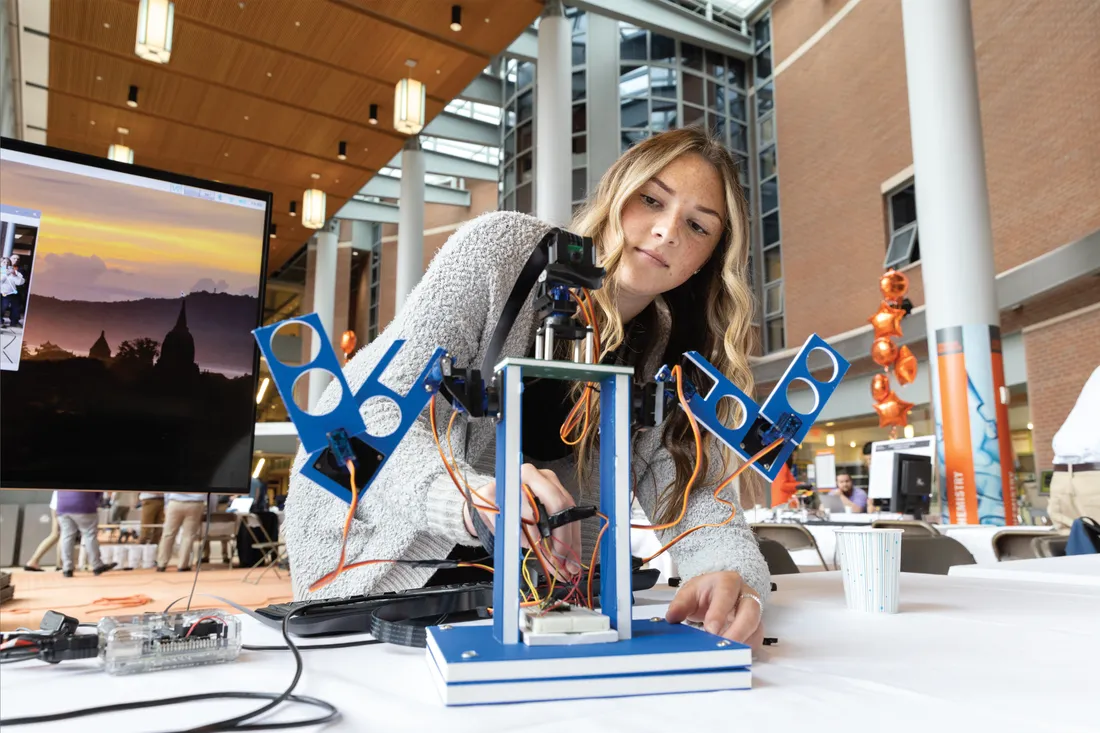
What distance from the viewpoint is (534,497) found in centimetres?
58

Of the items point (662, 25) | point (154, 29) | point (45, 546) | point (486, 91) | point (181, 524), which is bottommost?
point (45, 546)

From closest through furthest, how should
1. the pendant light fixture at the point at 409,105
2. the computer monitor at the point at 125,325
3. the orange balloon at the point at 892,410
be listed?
the computer monitor at the point at 125,325 < the orange balloon at the point at 892,410 < the pendant light fixture at the point at 409,105

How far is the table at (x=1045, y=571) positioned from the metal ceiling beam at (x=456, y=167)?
38.9 feet

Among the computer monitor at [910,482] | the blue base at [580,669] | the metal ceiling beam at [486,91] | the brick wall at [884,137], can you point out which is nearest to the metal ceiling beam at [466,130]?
the metal ceiling beam at [486,91]

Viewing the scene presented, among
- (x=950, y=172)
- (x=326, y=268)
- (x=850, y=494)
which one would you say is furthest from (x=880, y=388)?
(x=326, y=268)

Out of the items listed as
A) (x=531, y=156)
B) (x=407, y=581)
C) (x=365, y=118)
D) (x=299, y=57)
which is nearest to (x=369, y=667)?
(x=407, y=581)

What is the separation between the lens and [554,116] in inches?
277

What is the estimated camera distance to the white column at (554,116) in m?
6.92

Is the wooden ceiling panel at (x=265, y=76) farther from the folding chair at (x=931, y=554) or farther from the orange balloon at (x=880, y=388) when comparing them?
the folding chair at (x=931, y=554)

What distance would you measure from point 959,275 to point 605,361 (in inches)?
196

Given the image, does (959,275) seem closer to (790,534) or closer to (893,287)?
(893,287)

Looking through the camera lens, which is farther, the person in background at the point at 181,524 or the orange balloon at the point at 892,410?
the person in background at the point at 181,524

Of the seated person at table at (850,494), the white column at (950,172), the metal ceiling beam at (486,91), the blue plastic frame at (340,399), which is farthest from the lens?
the metal ceiling beam at (486,91)

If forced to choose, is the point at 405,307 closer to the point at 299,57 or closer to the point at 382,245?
the point at 299,57
